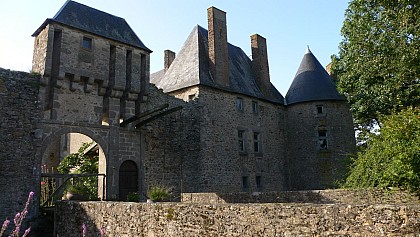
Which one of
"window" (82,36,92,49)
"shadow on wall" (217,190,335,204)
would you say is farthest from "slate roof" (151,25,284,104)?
"shadow on wall" (217,190,335,204)

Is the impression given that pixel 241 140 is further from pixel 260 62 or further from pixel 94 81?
pixel 94 81

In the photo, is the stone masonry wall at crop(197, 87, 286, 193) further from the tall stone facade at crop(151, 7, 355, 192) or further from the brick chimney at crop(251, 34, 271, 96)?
the brick chimney at crop(251, 34, 271, 96)

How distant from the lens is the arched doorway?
1243 centimetres

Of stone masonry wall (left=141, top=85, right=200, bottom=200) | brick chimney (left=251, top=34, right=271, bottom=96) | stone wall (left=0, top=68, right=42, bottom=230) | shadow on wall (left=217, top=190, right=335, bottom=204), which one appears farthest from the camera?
brick chimney (left=251, top=34, right=271, bottom=96)

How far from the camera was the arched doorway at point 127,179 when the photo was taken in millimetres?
12430

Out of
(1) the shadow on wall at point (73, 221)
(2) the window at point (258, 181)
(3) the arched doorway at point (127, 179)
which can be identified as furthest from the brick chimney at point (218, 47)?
(1) the shadow on wall at point (73, 221)

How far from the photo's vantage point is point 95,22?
41.1 ft

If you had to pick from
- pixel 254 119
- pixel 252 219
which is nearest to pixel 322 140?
pixel 254 119

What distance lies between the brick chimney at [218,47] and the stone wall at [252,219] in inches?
429

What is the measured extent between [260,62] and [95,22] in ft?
35.6

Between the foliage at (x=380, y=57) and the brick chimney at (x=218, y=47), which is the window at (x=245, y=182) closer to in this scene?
the brick chimney at (x=218, y=47)

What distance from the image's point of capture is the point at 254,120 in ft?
59.7

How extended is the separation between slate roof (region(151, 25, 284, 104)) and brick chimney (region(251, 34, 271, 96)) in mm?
365

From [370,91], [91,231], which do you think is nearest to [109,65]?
[91,231]
